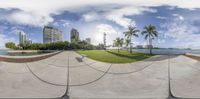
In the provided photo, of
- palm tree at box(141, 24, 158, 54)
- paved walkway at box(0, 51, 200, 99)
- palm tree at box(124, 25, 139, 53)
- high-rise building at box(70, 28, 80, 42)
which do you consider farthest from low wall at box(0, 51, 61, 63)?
palm tree at box(141, 24, 158, 54)

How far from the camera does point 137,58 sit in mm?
2590

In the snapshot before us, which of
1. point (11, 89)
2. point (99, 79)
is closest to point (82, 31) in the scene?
point (99, 79)

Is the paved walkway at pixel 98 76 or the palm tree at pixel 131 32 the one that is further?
the paved walkway at pixel 98 76

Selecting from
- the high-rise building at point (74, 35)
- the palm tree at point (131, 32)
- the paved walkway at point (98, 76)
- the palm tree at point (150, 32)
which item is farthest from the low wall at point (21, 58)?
the palm tree at point (150, 32)

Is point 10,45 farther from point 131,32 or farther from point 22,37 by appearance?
point 131,32

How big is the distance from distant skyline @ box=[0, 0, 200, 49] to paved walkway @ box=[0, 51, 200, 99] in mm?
293

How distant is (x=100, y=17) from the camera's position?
2584 millimetres

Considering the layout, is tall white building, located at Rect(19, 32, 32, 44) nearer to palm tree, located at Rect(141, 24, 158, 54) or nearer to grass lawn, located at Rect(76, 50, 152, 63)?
grass lawn, located at Rect(76, 50, 152, 63)

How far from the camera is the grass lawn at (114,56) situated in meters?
2.54

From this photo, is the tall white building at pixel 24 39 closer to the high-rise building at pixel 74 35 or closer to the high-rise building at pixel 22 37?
the high-rise building at pixel 22 37

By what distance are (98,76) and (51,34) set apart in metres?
0.73

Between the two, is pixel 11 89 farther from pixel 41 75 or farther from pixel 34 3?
pixel 34 3

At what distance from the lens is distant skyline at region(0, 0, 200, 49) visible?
251 cm

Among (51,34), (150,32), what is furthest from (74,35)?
(150,32)
